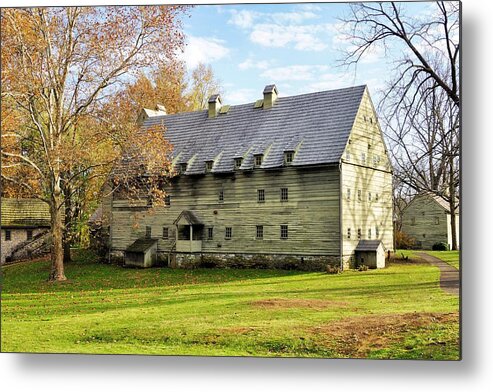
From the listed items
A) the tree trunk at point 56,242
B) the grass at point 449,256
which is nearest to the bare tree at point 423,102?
the grass at point 449,256

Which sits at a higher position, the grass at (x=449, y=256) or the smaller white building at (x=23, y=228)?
the smaller white building at (x=23, y=228)

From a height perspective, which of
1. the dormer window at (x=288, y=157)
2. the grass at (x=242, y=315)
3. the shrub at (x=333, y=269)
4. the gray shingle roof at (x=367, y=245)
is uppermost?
the dormer window at (x=288, y=157)

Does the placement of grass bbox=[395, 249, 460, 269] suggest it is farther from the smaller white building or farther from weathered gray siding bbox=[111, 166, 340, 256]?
the smaller white building

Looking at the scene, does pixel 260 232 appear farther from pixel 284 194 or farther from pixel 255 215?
pixel 284 194

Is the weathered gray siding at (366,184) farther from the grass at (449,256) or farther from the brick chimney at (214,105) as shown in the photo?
the brick chimney at (214,105)

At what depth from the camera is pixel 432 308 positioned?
847 centimetres

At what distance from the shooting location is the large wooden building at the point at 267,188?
10570mm

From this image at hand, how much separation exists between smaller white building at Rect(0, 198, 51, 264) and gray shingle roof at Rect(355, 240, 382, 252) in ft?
18.4

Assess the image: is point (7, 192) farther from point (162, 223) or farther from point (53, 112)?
point (162, 223)

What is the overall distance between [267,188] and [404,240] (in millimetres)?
3980

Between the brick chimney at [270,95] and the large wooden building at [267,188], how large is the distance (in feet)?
0.06

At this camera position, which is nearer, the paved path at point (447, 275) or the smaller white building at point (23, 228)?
the paved path at point (447, 275)

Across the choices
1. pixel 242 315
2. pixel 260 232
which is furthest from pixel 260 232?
pixel 242 315

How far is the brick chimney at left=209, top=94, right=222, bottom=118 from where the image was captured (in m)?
10.2
